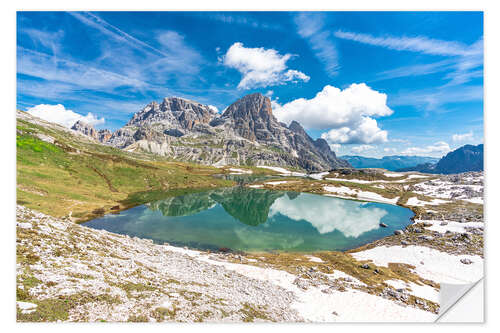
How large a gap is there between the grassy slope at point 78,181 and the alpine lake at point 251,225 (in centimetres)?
581

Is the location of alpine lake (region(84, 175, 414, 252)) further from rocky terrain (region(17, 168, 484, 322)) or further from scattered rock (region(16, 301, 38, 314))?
scattered rock (region(16, 301, 38, 314))

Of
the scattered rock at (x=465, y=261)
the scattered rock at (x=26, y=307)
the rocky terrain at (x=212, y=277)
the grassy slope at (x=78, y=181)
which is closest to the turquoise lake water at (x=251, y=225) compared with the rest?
the rocky terrain at (x=212, y=277)

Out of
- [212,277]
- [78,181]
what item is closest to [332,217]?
[212,277]

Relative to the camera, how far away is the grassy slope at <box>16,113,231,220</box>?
94.2 ft

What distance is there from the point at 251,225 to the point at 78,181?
44693 mm

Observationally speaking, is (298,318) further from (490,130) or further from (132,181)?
(132,181)

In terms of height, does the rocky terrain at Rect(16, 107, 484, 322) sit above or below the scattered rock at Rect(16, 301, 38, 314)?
below

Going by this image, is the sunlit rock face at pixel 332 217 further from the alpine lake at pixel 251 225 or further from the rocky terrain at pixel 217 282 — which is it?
the rocky terrain at pixel 217 282

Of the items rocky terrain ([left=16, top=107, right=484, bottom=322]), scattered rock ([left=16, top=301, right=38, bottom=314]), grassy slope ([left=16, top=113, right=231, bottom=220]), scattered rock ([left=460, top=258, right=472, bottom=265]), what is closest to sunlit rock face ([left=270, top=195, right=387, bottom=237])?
rocky terrain ([left=16, top=107, right=484, bottom=322])

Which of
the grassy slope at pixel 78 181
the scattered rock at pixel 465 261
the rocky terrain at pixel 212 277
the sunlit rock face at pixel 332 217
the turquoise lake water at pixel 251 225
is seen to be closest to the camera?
the rocky terrain at pixel 212 277

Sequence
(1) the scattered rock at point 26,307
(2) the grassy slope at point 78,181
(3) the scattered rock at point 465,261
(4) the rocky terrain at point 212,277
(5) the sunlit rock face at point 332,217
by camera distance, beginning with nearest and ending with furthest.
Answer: (1) the scattered rock at point 26,307
(4) the rocky terrain at point 212,277
(3) the scattered rock at point 465,261
(2) the grassy slope at point 78,181
(5) the sunlit rock face at point 332,217

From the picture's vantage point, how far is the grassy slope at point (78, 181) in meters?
28.7
